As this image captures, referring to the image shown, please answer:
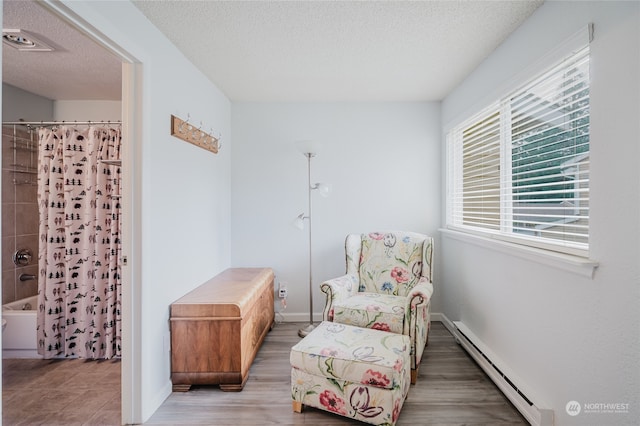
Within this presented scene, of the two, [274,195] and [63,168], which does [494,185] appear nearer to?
[274,195]

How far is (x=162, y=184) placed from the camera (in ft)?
7.13

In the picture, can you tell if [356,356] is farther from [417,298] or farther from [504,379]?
[504,379]

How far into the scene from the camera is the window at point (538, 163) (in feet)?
5.41

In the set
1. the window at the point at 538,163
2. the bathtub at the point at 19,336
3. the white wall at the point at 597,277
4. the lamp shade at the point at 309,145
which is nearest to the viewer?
the white wall at the point at 597,277

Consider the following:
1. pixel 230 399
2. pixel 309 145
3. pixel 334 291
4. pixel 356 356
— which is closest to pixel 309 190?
pixel 309 145

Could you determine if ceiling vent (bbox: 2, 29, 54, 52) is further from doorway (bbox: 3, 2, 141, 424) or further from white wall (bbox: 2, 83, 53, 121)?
white wall (bbox: 2, 83, 53, 121)

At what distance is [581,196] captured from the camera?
163cm

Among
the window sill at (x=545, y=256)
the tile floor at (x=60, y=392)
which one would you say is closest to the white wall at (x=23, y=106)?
the tile floor at (x=60, y=392)

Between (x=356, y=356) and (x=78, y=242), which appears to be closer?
(x=356, y=356)

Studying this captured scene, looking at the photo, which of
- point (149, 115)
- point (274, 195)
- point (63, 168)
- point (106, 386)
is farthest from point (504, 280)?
point (63, 168)

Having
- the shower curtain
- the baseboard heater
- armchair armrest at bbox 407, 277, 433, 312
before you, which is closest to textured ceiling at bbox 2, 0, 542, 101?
the shower curtain

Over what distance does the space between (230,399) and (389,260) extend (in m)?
1.72

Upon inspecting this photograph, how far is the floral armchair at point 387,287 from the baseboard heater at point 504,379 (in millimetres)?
330

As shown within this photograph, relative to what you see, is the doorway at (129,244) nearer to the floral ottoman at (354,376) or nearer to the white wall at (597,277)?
the floral ottoman at (354,376)
